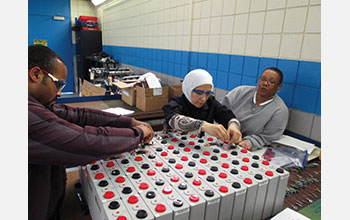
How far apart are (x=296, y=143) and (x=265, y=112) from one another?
0.30m

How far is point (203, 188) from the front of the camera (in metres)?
0.72

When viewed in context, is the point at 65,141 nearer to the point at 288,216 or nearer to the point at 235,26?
the point at 288,216

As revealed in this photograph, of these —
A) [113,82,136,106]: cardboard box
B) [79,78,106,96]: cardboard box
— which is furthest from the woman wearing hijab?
[79,78,106,96]: cardboard box

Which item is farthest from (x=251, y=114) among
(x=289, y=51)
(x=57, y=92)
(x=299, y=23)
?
(x=57, y=92)

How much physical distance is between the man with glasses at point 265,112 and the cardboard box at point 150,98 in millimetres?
920

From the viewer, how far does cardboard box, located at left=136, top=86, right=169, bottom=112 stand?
235 cm

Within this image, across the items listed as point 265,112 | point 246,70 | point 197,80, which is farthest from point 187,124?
point 246,70

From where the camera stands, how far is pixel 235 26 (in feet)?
7.14

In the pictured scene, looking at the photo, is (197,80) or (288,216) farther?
(197,80)

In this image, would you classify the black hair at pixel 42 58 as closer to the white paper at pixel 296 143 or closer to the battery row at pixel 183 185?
the battery row at pixel 183 185

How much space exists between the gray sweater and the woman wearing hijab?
253 mm

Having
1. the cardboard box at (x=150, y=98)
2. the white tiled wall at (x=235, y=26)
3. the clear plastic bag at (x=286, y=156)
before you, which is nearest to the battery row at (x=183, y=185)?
the clear plastic bag at (x=286, y=156)

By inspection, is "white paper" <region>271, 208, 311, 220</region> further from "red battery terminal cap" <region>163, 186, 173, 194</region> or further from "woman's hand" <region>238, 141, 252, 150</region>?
"woman's hand" <region>238, 141, 252, 150</region>

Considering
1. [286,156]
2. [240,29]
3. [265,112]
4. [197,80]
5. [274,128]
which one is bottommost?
[286,156]
